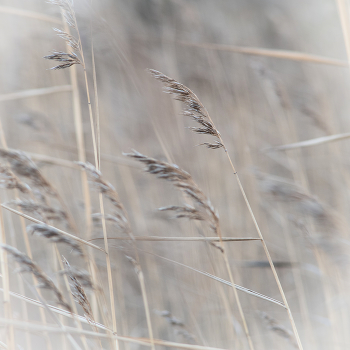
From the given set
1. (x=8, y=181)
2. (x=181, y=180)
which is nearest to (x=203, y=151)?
(x=181, y=180)

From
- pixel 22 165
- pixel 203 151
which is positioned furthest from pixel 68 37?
pixel 203 151

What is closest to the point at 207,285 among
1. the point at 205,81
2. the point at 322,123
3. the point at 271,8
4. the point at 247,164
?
the point at 247,164

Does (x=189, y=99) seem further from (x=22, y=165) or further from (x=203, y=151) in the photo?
(x=203, y=151)

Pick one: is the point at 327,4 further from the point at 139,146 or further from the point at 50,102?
the point at 50,102

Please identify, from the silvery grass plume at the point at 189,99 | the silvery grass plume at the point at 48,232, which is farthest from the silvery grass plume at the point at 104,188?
the silvery grass plume at the point at 189,99

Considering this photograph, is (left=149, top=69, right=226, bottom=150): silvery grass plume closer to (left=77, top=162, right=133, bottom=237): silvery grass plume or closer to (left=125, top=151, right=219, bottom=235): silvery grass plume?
(left=125, top=151, right=219, bottom=235): silvery grass plume

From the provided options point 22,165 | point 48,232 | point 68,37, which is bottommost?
point 48,232

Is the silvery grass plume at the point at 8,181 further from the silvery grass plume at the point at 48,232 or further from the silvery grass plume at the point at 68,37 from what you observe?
the silvery grass plume at the point at 68,37

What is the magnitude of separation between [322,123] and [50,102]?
52.9 inches

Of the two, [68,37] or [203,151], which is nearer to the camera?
[68,37]

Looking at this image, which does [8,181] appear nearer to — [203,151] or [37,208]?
[37,208]

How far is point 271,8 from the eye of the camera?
4.07 feet

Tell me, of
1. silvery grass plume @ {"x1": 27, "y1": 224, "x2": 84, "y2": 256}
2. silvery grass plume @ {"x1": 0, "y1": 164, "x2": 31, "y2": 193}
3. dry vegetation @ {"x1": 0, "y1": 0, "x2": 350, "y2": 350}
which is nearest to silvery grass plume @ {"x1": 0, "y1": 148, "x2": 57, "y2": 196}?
silvery grass plume @ {"x1": 0, "y1": 164, "x2": 31, "y2": 193}

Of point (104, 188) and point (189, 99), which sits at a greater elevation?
point (189, 99)
